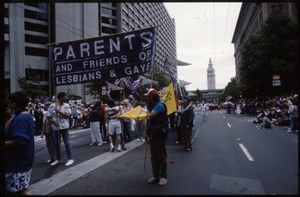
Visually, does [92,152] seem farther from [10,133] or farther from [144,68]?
[10,133]

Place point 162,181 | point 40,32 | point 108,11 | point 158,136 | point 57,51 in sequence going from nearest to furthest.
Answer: point 162,181 → point 158,136 → point 57,51 → point 40,32 → point 108,11

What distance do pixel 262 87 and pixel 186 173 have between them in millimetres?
28921

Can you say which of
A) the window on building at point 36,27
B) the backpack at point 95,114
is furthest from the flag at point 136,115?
the window on building at point 36,27

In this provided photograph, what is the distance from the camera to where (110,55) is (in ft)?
A: 18.2

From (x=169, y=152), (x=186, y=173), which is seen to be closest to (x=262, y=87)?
(x=169, y=152)

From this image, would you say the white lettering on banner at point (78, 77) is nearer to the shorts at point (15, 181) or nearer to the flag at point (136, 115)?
the flag at point (136, 115)

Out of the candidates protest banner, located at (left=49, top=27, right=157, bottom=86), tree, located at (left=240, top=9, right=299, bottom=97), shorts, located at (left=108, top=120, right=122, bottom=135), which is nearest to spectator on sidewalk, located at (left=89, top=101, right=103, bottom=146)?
shorts, located at (left=108, top=120, right=122, bottom=135)

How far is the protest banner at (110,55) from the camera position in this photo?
214 inches

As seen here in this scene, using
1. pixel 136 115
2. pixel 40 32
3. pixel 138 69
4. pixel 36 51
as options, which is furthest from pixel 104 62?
pixel 40 32

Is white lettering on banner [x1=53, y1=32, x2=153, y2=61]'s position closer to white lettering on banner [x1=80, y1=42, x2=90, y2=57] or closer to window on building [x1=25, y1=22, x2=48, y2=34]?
white lettering on banner [x1=80, y1=42, x2=90, y2=57]

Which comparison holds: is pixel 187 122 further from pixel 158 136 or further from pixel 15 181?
pixel 15 181

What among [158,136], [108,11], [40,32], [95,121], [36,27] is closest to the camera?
[158,136]

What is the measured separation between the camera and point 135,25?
2943 inches

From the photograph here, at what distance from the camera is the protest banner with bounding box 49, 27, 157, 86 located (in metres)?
5.44
